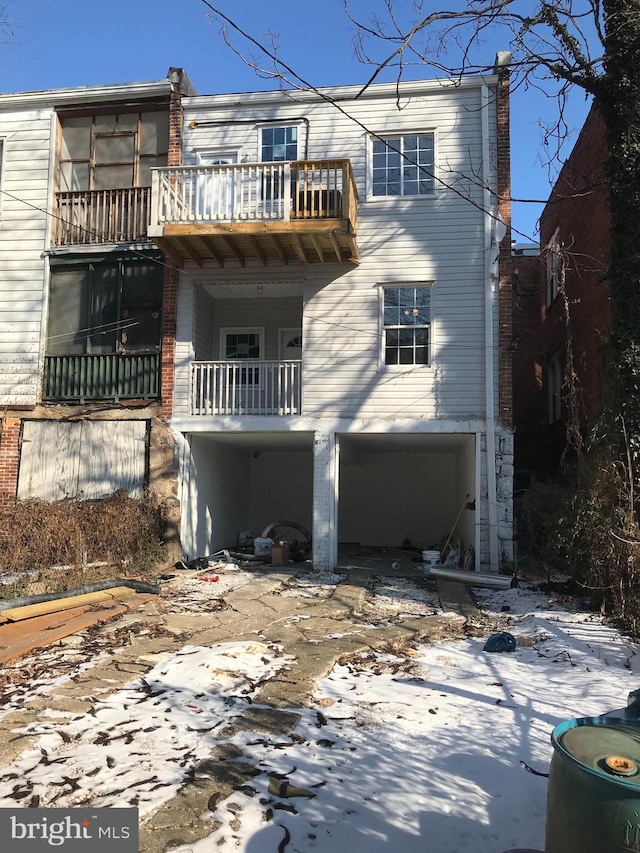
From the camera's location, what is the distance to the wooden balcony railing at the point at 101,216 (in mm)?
12648

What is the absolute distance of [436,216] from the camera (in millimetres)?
11828

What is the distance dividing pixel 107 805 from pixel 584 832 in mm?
2389

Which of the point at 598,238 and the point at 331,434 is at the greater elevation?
the point at 598,238

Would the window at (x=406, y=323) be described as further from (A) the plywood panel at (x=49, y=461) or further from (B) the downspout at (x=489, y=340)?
Result: (A) the plywood panel at (x=49, y=461)

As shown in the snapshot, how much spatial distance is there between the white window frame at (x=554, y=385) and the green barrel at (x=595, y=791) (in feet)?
47.5

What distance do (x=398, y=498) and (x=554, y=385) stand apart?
546cm

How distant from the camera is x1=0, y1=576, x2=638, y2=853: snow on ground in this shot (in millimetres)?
3066

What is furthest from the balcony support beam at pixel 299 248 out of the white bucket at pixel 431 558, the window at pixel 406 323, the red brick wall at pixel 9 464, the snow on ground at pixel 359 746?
the snow on ground at pixel 359 746

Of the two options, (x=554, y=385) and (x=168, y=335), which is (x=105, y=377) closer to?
(x=168, y=335)

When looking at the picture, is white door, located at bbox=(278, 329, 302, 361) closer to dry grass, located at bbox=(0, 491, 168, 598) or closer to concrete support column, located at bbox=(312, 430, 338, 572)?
concrete support column, located at bbox=(312, 430, 338, 572)

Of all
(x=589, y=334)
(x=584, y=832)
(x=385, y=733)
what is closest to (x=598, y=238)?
(x=589, y=334)

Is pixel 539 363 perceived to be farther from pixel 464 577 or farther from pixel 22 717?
pixel 22 717

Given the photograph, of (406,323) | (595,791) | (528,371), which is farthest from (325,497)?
(528,371)

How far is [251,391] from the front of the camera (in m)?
12.7
